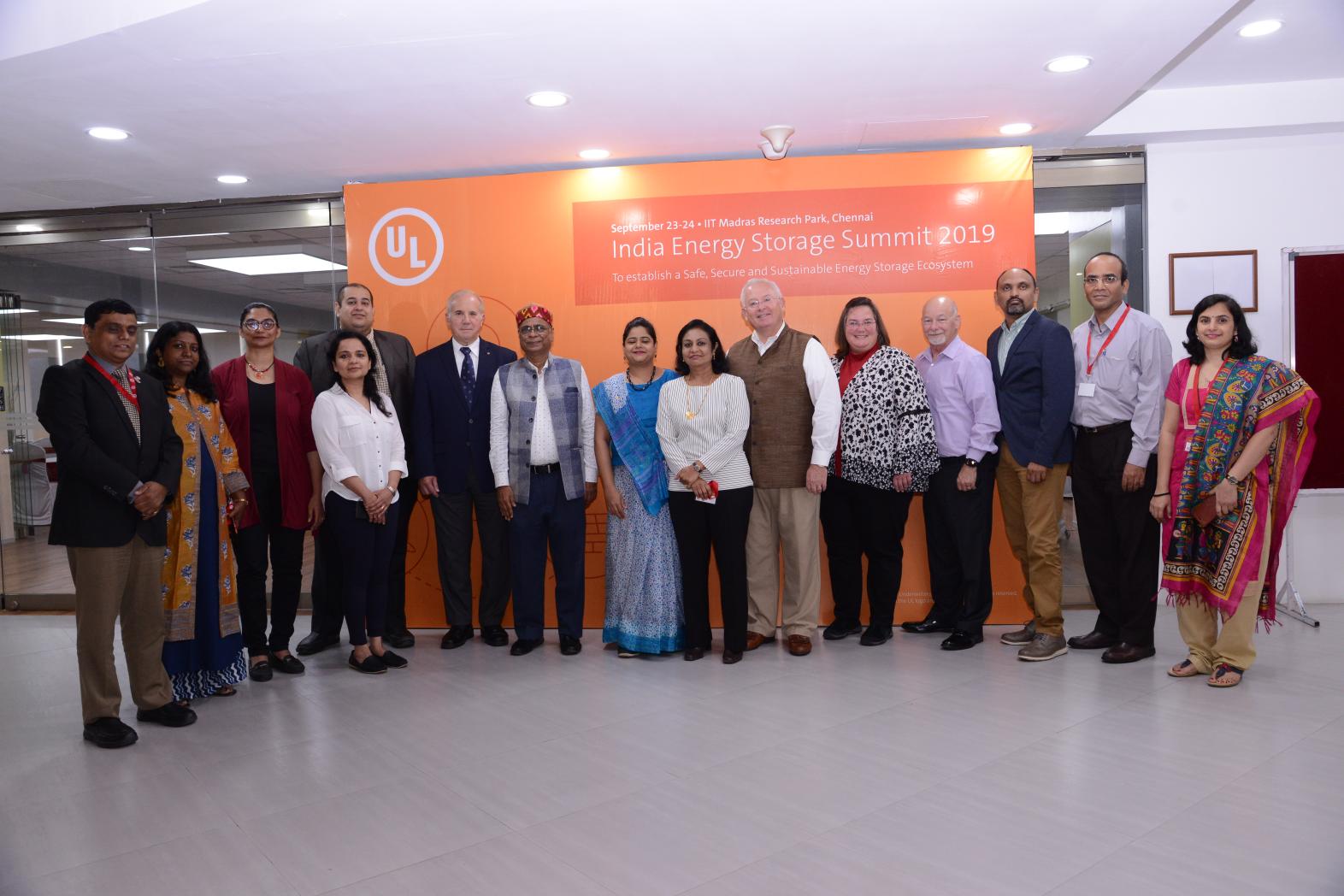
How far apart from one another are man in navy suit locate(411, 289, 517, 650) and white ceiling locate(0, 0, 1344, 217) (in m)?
1.05

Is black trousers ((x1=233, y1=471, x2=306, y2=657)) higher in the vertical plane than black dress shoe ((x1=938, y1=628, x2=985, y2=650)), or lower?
higher

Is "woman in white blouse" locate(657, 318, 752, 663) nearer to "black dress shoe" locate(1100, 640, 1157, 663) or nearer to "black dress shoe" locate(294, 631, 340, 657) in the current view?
"black dress shoe" locate(1100, 640, 1157, 663)

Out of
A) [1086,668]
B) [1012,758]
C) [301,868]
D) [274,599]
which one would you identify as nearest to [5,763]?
[274,599]

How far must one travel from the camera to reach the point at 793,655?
416 centimetres

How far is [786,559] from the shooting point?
4258 millimetres

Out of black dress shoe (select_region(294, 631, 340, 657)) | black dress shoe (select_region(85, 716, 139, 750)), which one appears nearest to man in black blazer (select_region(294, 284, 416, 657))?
black dress shoe (select_region(294, 631, 340, 657))

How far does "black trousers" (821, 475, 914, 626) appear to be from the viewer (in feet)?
14.2

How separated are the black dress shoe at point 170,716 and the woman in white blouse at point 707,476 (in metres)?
2.02

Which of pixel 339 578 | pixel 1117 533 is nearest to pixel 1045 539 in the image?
pixel 1117 533

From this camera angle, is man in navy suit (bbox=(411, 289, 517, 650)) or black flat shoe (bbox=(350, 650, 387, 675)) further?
man in navy suit (bbox=(411, 289, 517, 650))

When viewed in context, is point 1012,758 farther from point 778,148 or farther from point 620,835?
point 778,148

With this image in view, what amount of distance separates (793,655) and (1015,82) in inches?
109

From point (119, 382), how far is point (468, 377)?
153cm

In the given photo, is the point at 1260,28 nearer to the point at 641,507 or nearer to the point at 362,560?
the point at 641,507
